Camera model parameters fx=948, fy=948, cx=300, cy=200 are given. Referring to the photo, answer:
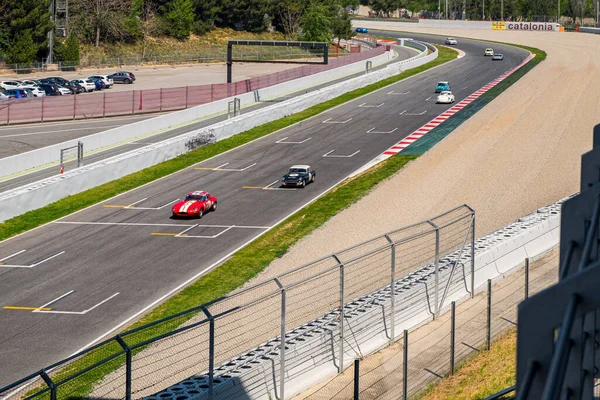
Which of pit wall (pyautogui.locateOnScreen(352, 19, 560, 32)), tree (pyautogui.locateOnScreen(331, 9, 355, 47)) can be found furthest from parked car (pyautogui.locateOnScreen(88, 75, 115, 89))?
pit wall (pyautogui.locateOnScreen(352, 19, 560, 32))

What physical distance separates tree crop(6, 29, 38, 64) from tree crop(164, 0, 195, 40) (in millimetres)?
30704

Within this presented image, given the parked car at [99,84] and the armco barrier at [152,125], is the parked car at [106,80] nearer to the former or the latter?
the parked car at [99,84]

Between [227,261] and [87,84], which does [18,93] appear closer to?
[87,84]

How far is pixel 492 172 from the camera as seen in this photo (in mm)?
44781

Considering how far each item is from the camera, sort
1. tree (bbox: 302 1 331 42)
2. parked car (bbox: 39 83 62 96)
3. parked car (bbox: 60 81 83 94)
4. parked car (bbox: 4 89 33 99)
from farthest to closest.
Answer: tree (bbox: 302 1 331 42)
parked car (bbox: 60 81 83 94)
parked car (bbox: 39 83 62 96)
parked car (bbox: 4 89 33 99)

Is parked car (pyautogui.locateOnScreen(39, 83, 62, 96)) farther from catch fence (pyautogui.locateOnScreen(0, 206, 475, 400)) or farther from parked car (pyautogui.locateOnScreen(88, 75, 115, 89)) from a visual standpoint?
catch fence (pyautogui.locateOnScreen(0, 206, 475, 400))

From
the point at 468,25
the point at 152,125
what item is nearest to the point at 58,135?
the point at 152,125

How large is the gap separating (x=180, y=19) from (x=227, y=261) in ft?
326

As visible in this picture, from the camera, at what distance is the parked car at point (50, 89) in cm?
7744

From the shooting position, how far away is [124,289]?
98.6ft

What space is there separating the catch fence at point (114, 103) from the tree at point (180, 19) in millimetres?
51467

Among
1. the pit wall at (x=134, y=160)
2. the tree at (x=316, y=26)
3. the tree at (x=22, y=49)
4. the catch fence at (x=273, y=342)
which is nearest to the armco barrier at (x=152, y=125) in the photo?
the pit wall at (x=134, y=160)

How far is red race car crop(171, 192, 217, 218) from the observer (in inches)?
1553

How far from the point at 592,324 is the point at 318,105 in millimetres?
65769
